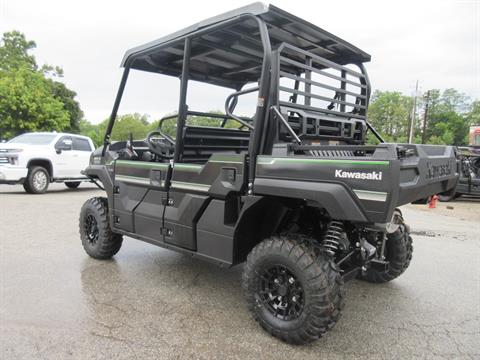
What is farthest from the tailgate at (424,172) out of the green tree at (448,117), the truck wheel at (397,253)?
the green tree at (448,117)

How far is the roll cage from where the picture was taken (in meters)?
2.94

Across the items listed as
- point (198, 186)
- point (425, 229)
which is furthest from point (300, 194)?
point (425, 229)

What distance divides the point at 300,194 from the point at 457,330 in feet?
5.86

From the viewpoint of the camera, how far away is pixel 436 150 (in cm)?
320

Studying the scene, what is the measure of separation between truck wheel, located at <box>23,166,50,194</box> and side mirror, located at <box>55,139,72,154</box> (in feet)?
2.43

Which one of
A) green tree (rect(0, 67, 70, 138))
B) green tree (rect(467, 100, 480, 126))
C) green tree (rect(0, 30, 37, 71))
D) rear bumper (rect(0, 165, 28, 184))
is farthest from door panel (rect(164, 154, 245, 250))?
green tree (rect(467, 100, 480, 126))

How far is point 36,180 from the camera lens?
35.4ft

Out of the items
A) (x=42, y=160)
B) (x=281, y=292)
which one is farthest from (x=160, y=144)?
(x=42, y=160)

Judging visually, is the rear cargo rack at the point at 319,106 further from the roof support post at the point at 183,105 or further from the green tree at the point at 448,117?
the green tree at the point at 448,117

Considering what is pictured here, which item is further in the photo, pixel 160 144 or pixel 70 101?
pixel 70 101

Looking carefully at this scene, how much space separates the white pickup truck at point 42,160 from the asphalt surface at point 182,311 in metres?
5.97

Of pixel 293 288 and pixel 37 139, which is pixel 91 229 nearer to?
pixel 293 288

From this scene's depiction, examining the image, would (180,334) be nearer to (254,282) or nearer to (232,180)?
(254,282)

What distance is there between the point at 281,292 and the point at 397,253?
63.3 inches
